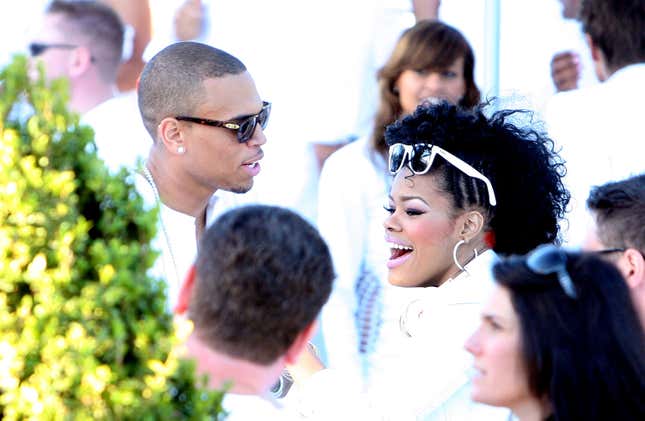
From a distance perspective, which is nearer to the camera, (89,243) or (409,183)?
(89,243)

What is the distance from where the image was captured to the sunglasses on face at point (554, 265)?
271 centimetres

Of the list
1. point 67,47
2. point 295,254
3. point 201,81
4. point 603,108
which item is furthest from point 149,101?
point 295,254

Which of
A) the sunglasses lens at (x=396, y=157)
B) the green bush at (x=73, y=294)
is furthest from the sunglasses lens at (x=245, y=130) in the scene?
the green bush at (x=73, y=294)

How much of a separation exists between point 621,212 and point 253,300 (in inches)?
63.2

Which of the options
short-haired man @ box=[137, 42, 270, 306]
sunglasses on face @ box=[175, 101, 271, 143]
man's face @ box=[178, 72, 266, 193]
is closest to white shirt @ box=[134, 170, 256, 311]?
short-haired man @ box=[137, 42, 270, 306]

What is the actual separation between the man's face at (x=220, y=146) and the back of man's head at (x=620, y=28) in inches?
61.8

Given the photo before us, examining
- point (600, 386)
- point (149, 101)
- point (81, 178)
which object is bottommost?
point (600, 386)

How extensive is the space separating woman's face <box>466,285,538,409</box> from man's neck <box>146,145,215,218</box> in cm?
161

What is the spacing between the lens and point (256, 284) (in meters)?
2.28

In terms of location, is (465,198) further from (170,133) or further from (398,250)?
(170,133)

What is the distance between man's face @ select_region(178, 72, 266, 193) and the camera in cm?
419

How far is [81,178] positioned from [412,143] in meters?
2.04

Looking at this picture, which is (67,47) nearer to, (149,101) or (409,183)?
(149,101)

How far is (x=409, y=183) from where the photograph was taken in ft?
13.0
